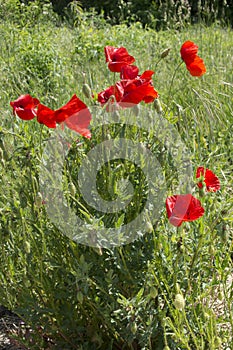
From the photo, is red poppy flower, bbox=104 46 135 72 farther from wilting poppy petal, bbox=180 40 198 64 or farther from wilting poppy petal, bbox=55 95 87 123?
wilting poppy petal, bbox=55 95 87 123

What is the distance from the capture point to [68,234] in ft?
5.76

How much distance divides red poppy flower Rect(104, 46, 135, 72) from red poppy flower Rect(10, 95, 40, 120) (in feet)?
1.01

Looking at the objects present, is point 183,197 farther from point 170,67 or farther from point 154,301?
point 170,67

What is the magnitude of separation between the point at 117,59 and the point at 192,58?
0.26 metres

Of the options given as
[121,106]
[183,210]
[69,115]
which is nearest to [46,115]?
[69,115]

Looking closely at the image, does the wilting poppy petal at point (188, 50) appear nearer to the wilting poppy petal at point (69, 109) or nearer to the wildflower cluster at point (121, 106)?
the wildflower cluster at point (121, 106)

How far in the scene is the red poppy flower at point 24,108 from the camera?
1756 mm

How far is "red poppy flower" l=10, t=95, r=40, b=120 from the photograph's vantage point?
1.76 m

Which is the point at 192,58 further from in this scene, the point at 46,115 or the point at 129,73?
the point at 46,115

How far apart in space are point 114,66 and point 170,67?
2.84 m

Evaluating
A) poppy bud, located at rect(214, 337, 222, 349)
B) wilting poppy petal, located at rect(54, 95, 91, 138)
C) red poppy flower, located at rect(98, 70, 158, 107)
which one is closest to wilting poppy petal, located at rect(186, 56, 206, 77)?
red poppy flower, located at rect(98, 70, 158, 107)

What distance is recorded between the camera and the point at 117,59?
1.93 m

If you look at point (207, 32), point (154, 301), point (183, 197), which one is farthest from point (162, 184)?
point (207, 32)

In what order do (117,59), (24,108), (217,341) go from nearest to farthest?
(217,341), (24,108), (117,59)
